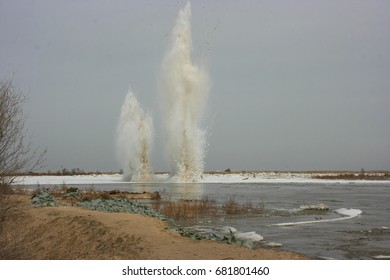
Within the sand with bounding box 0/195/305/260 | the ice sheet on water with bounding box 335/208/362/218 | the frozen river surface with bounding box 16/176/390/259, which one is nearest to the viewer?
the sand with bounding box 0/195/305/260

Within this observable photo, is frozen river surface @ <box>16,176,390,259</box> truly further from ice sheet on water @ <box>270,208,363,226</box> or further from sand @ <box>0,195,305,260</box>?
sand @ <box>0,195,305,260</box>

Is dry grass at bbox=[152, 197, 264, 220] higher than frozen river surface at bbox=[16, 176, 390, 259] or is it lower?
higher

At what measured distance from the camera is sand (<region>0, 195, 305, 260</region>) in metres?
12.5

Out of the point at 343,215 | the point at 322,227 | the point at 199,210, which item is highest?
the point at 199,210

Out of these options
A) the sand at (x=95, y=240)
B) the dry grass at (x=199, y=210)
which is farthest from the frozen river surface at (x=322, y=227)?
the sand at (x=95, y=240)

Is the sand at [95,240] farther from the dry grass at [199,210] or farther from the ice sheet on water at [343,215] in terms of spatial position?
the ice sheet on water at [343,215]

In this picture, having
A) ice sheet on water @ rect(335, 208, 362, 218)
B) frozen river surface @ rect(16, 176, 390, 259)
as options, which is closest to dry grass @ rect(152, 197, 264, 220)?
frozen river surface @ rect(16, 176, 390, 259)

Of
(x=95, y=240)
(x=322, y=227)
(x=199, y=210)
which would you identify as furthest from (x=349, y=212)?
(x=95, y=240)

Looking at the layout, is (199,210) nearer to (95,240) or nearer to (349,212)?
(349,212)

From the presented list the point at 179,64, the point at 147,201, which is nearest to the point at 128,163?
the point at 179,64

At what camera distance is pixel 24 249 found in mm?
13500

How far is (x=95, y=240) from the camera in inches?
595

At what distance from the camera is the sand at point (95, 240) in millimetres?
12477

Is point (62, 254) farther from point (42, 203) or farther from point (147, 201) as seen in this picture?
point (147, 201)
